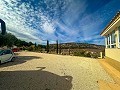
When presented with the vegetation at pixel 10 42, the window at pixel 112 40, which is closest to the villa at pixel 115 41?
the window at pixel 112 40

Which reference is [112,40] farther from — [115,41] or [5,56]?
[5,56]

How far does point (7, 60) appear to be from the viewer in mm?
17062

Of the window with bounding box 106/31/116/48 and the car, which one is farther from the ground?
the window with bounding box 106/31/116/48

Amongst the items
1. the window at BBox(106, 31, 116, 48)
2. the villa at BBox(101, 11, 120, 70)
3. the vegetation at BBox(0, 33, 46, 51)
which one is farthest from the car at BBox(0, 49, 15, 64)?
the window at BBox(106, 31, 116, 48)

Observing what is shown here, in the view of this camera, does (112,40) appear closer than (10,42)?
Yes

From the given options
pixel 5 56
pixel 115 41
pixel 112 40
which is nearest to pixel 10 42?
pixel 5 56

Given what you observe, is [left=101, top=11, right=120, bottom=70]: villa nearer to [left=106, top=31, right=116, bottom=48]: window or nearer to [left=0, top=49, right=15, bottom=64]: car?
[left=106, top=31, right=116, bottom=48]: window

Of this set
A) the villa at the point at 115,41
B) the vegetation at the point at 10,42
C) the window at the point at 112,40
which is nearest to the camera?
the villa at the point at 115,41

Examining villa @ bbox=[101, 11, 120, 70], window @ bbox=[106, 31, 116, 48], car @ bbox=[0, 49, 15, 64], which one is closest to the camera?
villa @ bbox=[101, 11, 120, 70]

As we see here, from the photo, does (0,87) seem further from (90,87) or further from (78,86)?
(90,87)

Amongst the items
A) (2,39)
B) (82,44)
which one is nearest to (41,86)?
(2,39)

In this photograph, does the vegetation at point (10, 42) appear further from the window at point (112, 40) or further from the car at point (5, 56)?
the window at point (112, 40)

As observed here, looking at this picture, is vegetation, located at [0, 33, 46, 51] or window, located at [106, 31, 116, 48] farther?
vegetation, located at [0, 33, 46, 51]

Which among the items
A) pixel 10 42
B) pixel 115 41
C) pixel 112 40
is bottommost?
pixel 115 41
